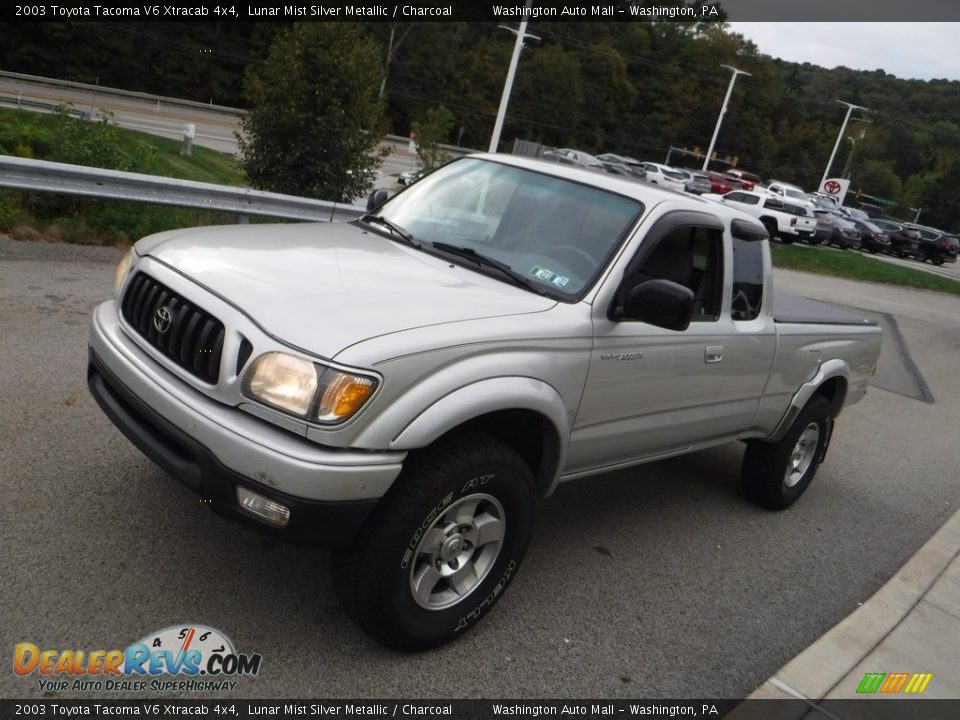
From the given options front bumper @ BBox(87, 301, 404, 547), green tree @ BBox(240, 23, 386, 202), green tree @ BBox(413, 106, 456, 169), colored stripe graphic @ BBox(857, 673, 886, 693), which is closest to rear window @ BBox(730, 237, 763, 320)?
colored stripe graphic @ BBox(857, 673, 886, 693)

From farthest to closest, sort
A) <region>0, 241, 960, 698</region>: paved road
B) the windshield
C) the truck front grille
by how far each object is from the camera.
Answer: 1. the windshield
2. <region>0, 241, 960, 698</region>: paved road
3. the truck front grille

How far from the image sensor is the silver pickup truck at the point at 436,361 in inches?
117

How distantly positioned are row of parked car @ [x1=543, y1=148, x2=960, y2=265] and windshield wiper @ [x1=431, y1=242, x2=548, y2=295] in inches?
879

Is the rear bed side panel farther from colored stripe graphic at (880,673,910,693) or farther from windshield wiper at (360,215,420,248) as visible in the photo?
windshield wiper at (360,215,420,248)

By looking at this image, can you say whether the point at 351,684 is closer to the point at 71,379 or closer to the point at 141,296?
the point at 141,296

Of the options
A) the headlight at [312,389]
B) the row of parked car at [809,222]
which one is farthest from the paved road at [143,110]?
the headlight at [312,389]

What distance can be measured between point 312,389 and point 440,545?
2.73ft

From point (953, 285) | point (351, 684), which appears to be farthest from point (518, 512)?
point (953, 285)

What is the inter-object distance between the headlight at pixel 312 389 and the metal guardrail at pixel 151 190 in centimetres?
519

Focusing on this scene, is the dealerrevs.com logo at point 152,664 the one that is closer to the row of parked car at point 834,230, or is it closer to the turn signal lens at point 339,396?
the turn signal lens at point 339,396

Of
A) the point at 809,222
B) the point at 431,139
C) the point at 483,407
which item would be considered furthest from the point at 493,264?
the point at 809,222

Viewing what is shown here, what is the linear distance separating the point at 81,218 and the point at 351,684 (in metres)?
7.63

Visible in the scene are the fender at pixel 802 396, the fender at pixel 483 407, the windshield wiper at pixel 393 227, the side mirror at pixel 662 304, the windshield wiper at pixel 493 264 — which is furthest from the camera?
the fender at pixel 802 396

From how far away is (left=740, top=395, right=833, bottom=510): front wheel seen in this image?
5.56 meters
